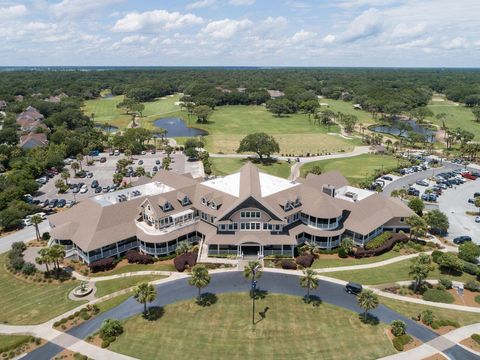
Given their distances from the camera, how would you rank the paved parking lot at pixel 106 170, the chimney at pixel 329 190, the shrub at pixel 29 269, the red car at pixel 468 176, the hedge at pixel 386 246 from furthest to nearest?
1. the red car at pixel 468 176
2. the paved parking lot at pixel 106 170
3. the chimney at pixel 329 190
4. the hedge at pixel 386 246
5. the shrub at pixel 29 269

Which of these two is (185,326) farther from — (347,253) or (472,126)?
(472,126)

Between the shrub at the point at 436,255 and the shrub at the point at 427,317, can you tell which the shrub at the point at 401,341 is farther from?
the shrub at the point at 436,255

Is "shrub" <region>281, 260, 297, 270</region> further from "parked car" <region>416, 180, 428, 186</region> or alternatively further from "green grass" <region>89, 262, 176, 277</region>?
"parked car" <region>416, 180, 428, 186</region>

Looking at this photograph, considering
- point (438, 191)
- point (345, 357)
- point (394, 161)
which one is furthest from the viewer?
point (394, 161)

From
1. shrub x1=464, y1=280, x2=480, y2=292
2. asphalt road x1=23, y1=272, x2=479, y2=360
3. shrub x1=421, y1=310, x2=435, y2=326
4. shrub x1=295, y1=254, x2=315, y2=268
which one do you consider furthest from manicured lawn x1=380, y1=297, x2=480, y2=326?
shrub x1=295, y1=254, x2=315, y2=268

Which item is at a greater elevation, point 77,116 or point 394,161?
point 77,116

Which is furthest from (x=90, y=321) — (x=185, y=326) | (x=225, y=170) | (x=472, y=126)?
(x=472, y=126)

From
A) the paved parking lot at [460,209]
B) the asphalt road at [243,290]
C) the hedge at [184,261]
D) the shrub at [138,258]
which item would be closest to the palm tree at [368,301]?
the asphalt road at [243,290]
